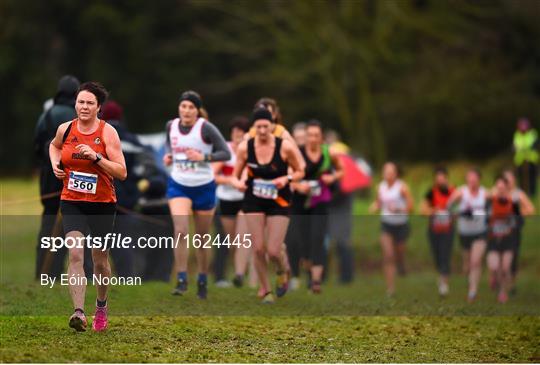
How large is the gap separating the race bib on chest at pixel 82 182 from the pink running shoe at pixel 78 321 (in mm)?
1101

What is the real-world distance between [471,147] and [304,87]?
7.30 metres

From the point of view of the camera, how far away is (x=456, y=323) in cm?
1512

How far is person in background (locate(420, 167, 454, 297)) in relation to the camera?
2086 centimetres

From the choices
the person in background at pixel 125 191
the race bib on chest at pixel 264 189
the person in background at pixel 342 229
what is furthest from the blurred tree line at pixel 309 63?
the race bib on chest at pixel 264 189

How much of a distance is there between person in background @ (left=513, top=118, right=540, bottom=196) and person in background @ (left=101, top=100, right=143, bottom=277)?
15.1 meters

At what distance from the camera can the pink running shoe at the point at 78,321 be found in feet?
38.5

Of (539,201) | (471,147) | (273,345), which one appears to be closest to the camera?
(273,345)

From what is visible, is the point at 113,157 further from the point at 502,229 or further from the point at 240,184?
the point at 502,229

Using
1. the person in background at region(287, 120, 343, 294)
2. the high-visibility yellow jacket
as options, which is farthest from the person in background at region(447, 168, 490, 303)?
the high-visibility yellow jacket

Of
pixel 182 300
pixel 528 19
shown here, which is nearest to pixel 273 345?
pixel 182 300

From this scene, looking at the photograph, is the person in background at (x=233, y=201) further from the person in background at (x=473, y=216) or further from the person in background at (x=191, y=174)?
the person in background at (x=473, y=216)

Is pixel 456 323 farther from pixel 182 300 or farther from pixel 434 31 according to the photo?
pixel 434 31

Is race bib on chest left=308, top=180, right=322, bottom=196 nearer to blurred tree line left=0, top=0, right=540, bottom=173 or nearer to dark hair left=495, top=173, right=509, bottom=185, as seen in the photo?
dark hair left=495, top=173, right=509, bottom=185

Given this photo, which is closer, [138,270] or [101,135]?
[101,135]
